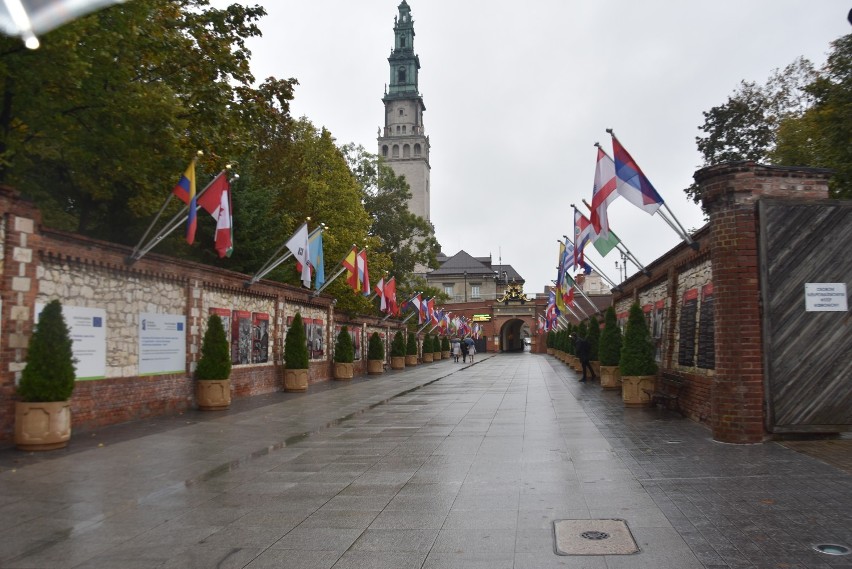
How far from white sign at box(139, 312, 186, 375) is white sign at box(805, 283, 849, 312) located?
41.8 ft

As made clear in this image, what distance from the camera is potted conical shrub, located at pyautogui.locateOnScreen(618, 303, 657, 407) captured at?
1675 centimetres

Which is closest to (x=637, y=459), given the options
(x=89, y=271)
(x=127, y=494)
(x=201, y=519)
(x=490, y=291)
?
(x=201, y=519)

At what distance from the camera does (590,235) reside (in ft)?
63.5

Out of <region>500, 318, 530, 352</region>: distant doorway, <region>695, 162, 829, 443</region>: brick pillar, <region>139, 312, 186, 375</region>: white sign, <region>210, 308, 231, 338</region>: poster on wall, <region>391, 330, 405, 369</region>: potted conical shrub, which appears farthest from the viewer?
<region>500, 318, 530, 352</region>: distant doorway

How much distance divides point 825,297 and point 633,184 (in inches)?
149

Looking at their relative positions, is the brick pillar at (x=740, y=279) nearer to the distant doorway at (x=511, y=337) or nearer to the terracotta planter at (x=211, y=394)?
the terracotta planter at (x=211, y=394)

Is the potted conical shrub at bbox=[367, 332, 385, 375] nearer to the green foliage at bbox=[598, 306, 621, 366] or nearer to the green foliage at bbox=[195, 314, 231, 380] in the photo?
the green foliage at bbox=[598, 306, 621, 366]

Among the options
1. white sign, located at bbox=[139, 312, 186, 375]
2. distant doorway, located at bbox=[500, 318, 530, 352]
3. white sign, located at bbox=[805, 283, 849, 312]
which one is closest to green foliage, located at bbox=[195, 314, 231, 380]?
white sign, located at bbox=[139, 312, 186, 375]

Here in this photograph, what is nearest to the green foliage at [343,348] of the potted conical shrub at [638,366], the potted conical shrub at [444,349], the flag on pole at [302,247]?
the flag on pole at [302,247]

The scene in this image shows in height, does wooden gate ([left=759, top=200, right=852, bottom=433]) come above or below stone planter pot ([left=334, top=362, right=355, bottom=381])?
above

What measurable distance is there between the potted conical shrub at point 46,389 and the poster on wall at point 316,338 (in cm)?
1579

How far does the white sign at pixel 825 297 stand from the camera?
1108 centimetres

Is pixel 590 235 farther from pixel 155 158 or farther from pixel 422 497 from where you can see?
pixel 422 497

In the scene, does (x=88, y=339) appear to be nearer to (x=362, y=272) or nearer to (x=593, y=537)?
(x=593, y=537)
